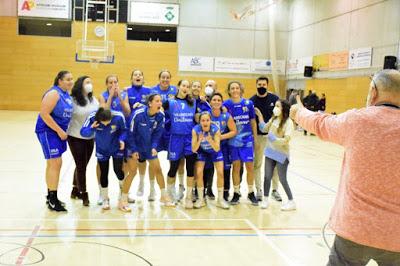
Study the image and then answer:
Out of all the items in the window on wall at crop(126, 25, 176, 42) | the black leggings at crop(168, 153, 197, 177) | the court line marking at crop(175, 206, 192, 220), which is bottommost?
the court line marking at crop(175, 206, 192, 220)

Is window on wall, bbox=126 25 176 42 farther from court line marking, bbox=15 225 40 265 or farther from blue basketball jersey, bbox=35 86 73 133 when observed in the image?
court line marking, bbox=15 225 40 265

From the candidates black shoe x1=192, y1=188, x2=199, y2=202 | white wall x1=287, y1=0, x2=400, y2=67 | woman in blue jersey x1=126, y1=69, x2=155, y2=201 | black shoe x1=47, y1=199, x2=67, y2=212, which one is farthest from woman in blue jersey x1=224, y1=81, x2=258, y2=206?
white wall x1=287, y1=0, x2=400, y2=67

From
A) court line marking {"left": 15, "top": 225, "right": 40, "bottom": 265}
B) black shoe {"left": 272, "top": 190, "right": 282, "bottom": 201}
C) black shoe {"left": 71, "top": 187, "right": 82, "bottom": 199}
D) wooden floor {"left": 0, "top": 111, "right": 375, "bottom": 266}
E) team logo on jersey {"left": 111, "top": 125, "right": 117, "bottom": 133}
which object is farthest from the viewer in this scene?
black shoe {"left": 272, "top": 190, "right": 282, "bottom": 201}

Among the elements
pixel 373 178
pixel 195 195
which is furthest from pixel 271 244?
pixel 373 178

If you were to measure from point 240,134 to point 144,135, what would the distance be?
1309mm

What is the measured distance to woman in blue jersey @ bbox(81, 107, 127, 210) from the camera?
5.27m

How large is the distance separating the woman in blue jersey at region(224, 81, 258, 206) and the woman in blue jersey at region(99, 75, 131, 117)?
1.38m

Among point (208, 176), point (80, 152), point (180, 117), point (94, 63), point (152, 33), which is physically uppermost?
point (152, 33)

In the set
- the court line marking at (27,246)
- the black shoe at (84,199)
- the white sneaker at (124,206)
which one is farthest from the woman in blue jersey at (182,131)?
the court line marking at (27,246)

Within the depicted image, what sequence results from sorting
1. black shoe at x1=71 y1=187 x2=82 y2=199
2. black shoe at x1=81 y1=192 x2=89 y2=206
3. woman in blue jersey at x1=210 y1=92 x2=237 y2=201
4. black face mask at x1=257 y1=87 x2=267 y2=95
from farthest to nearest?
black face mask at x1=257 y1=87 x2=267 y2=95, black shoe at x1=71 y1=187 x2=82 y2=199, woman in blue jersey at x1=210 y1=92 x2=237 y2=201, black shoe at x1=81 y1=192 x2=89 y2=206

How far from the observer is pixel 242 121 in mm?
5883

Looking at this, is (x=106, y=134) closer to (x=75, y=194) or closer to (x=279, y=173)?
(x=75, y=194)

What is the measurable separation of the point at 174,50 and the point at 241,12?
4065mm

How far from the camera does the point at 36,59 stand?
22188 millimetres
